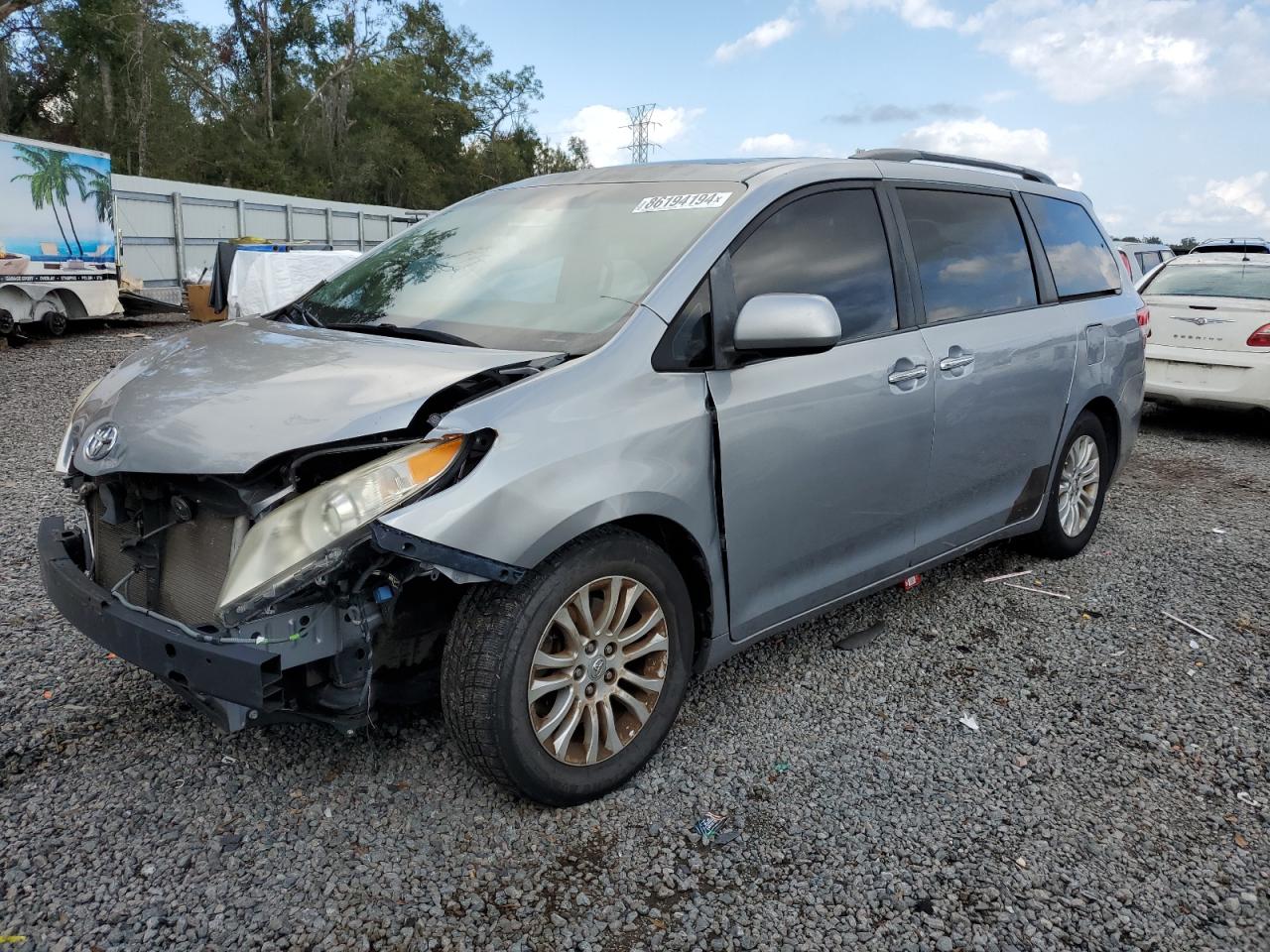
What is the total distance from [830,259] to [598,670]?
1.66m

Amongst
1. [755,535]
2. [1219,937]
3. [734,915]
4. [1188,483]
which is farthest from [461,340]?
[1188,483]

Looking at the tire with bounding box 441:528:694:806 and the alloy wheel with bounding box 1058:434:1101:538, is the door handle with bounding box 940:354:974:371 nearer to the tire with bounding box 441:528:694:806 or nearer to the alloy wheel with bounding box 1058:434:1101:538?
the alloy wheel with bounding box 1058:434:1101:538

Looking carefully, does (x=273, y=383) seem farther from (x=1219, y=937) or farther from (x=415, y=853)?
(x=1219, y=937)

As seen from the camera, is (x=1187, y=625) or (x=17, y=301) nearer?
(x=1187, y=625)

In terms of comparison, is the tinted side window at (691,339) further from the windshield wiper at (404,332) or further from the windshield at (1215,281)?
the windshield at (1215,281)

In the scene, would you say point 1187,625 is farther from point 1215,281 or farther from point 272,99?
point 272,99

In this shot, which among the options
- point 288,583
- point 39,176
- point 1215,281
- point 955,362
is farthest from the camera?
point 39,176

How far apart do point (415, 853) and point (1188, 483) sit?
21.3 feet

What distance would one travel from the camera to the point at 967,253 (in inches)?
157

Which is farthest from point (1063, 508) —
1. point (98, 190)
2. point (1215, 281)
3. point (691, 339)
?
point (98, 190)

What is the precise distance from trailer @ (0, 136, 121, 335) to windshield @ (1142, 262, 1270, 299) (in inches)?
567

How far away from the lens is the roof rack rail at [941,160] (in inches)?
157

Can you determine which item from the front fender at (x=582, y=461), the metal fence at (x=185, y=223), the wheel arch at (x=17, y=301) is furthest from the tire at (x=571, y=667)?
the metal fence at (x=185, y=223)

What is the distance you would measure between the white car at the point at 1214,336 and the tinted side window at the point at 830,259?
636 centimetres
